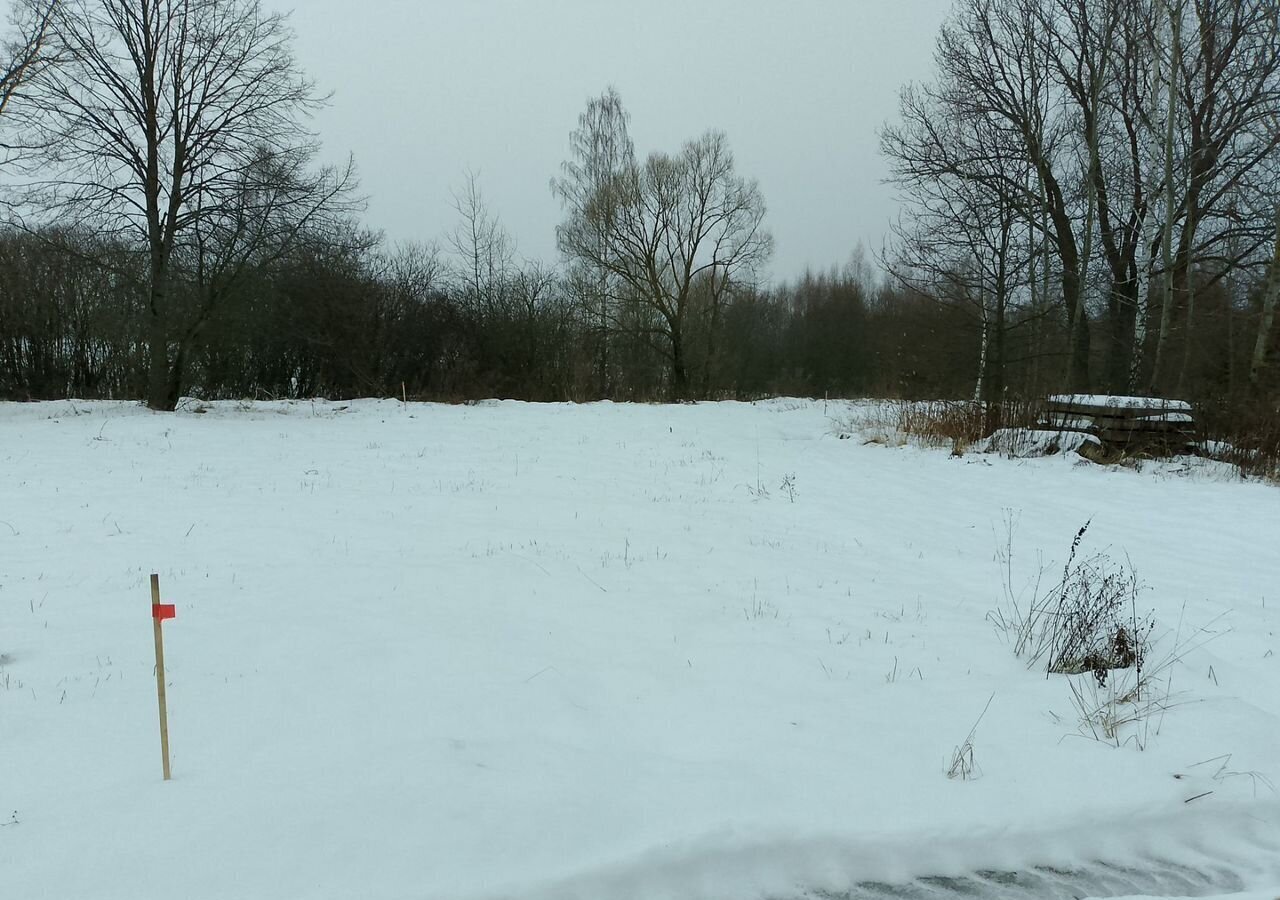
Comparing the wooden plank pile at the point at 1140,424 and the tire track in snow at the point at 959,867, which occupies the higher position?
the wooden plank pile at the point at 1140,424

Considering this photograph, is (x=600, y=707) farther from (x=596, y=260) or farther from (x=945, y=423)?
(x=596, y=260)

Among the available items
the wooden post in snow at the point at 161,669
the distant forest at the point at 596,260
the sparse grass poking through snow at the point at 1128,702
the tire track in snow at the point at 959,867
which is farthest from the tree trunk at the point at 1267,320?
the wooden post in snow at the point at 161,669

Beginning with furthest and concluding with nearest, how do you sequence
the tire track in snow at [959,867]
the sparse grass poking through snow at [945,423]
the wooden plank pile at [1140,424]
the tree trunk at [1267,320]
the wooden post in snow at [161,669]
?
the tree trunk at [1267,320]
the sparse grass poking through snow at [945,423]
the wooden plank pile at [1140,424]
the wooden post in snow at [161,669]
the tire track in snow at [959,867]

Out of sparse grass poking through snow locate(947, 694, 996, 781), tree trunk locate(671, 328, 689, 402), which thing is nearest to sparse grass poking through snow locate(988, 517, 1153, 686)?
sparse grass poking through snow locate(947, 694, 996, 781)

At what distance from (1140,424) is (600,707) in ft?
35.3

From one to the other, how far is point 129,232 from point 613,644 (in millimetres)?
17037

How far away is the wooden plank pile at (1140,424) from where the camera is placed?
10734 millimetres

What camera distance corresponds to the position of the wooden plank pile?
35.2 ft

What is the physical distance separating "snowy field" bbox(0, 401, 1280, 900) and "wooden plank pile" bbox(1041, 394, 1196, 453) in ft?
11.6

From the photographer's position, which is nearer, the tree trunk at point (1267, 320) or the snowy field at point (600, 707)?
the snowy field at point (600, 707)

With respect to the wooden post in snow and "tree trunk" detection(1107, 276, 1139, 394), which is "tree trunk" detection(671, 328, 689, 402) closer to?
"tree trunk" detection(1107, 276, 1139, 394)

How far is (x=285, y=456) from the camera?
10891mm

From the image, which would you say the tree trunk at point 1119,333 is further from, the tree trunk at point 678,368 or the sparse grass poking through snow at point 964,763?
the sparse grass poking through snow at point 964,763

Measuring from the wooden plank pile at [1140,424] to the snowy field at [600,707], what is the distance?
3529mm
